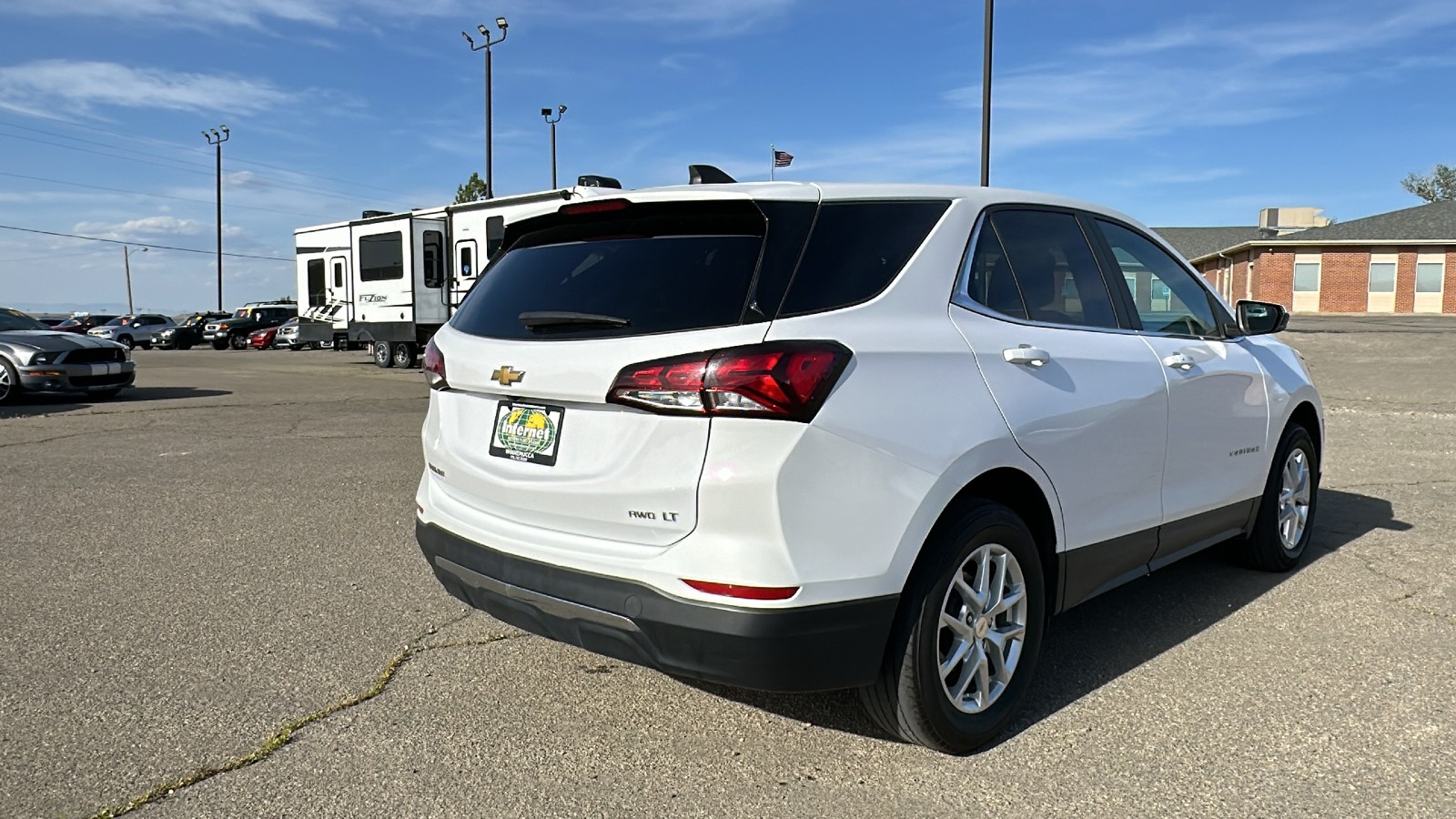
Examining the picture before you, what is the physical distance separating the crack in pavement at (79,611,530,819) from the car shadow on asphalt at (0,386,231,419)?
10972 millimetres

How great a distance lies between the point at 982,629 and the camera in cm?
331

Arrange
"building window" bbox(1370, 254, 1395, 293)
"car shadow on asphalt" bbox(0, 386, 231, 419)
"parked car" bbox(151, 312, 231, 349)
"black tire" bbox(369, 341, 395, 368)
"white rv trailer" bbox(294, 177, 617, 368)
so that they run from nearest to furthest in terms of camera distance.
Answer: "car shadow on asphalt" bbox(0, 386, 231, 419), "white rv trailer" bbox(294, 177, 617, 368), "black tire" bbox(369, 341, 395, 368), "parked car" bbox(151, 312, 231, 349), "building window" bbox(1370, 254, 1395, 293)

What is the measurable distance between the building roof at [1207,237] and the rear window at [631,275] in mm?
65538

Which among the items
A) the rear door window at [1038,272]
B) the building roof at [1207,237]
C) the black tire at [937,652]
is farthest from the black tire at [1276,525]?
the building roof at [1207,237]

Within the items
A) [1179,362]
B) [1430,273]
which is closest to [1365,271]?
[1430,273]

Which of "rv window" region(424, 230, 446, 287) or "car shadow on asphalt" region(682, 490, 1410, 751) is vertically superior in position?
"rv window" region(424, 230, 446, 287)

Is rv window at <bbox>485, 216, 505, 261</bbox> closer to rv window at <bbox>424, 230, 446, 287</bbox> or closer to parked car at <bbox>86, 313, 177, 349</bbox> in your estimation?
rv window at <bbox>424, 230, 446, 287</bbox>

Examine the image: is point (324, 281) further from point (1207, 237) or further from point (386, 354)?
point (1207, 237)

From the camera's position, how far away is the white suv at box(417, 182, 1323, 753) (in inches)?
110

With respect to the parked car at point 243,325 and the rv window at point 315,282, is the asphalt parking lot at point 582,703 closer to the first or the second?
the rv window at point 315,282

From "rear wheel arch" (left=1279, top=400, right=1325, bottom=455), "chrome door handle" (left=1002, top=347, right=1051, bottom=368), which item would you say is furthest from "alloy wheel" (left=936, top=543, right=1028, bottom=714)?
"rear wheel arch" (left=1279, top=400, right=1325, bottom=455)

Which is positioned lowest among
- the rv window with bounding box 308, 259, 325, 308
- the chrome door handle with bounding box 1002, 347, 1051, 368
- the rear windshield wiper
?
the chrome door handle with bounding box 1002, 347, 1051, 368

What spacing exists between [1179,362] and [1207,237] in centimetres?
6834

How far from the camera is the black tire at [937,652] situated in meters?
3.05
